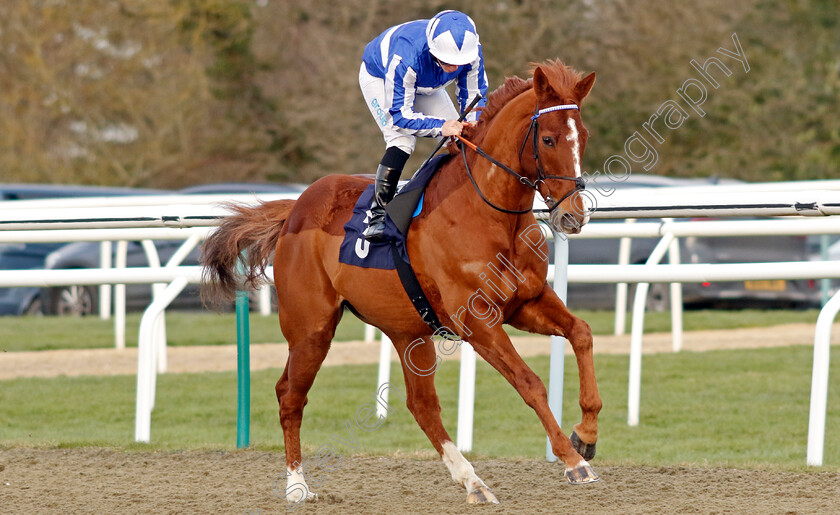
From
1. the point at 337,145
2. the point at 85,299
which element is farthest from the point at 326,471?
the point at 337,145

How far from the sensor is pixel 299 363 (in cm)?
505

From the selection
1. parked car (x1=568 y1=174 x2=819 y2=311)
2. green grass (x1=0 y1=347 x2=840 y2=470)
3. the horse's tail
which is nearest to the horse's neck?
the horse's tail

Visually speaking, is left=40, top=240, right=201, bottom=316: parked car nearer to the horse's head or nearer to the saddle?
the saddle

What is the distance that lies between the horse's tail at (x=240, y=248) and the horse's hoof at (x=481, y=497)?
5.40ft

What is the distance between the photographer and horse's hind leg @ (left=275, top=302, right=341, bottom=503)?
5.00 m

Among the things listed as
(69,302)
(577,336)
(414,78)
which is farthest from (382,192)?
(69,302)

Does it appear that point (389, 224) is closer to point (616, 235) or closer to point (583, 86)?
point (583, 86)

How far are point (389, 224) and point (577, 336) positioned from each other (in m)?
0.91

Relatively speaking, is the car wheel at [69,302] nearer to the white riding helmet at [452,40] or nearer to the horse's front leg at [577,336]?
the white riding helmet at [452,40]

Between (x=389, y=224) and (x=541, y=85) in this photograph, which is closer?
(x=541, y=85)

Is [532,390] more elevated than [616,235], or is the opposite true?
[616,235]

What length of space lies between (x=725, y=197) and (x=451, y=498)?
1.76 metres

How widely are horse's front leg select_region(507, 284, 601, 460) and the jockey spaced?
28.2 inches

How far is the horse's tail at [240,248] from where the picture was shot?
5422mm
